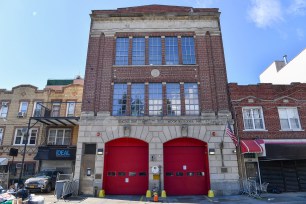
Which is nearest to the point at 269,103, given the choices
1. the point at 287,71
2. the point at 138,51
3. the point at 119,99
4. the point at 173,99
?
the point at 173,99

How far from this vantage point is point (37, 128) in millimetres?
26109

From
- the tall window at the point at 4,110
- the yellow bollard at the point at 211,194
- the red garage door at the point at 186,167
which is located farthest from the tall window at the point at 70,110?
the yellow bollard at the point at 211,194

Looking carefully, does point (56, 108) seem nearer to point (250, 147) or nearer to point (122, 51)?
point (122, 51)

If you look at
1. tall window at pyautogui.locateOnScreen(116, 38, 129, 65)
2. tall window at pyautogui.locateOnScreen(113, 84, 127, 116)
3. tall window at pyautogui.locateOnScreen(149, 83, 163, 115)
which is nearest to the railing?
tall window at pyautogui.locateOnScreen(113, 84, 127, 116)

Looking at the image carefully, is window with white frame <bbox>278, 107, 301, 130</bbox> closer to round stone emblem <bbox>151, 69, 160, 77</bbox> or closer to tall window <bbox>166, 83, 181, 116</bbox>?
tall window <bbox>166, 83, 181, 116</bbox>

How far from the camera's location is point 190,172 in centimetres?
1727

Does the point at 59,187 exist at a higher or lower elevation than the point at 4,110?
lower

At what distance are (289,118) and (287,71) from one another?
39.0 feet

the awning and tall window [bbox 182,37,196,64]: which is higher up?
tall window [bbox 182,37,196,64]

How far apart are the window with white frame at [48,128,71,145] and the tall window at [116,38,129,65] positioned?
1163cm

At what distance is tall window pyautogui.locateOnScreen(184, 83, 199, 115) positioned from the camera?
18406 millimetres

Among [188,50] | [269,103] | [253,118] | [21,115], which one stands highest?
[188,50]

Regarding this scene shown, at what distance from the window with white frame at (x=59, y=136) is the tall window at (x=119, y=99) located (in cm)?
1031

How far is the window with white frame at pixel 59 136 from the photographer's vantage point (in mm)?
25469
